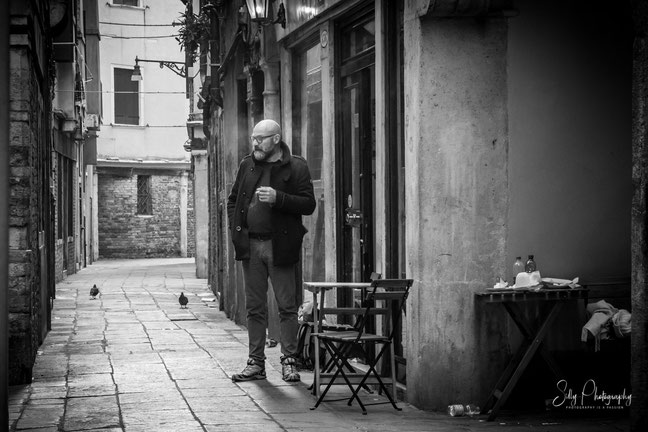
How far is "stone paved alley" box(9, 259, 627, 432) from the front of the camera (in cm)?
682

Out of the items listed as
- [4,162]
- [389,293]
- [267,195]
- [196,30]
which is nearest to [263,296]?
[267,195]

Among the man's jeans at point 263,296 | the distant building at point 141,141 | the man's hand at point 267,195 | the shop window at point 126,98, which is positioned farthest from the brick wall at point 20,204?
the shop window at point 126,98

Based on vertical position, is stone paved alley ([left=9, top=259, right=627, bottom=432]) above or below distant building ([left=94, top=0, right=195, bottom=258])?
below

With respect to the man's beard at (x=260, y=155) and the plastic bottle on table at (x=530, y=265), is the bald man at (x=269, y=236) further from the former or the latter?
the plastic bottle on table at (x=530, y=265)

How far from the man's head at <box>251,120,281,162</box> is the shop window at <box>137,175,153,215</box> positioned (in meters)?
29.9

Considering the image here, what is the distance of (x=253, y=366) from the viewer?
864 centimetres

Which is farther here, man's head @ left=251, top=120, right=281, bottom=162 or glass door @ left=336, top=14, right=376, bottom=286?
glass door @ left=336, top=14, right=376, bottom=286

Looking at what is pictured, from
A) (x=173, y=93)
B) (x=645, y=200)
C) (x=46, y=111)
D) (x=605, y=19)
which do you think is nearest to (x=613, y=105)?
(x=605, y=19)

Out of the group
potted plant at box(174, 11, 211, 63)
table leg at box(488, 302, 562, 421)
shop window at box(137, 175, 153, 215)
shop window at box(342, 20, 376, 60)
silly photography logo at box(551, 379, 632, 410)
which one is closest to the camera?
table leg at box(488, 302, 562, 421)

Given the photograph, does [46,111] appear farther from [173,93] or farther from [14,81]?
[173,93]

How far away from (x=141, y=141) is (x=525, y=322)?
31.9 meters

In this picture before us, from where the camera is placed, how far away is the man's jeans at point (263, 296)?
8.62 meters

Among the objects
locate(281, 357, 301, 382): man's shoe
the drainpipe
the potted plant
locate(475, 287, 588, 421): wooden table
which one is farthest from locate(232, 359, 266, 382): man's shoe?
the potted plant

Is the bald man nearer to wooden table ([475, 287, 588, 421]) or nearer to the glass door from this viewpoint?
the glass door
